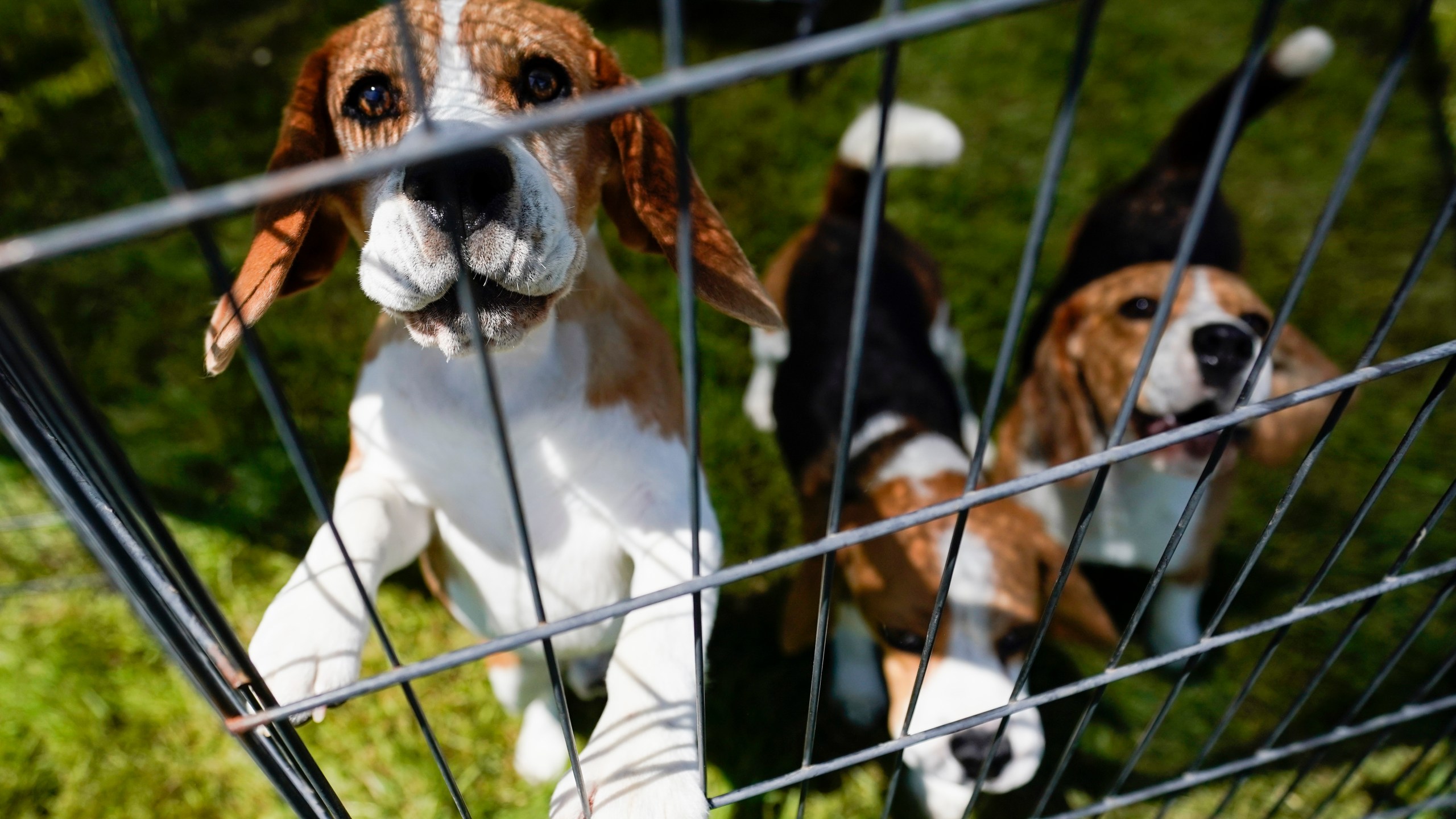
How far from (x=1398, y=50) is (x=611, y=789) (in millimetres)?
1147

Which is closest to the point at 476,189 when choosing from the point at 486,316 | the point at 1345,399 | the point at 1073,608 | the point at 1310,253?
the point at 486,316

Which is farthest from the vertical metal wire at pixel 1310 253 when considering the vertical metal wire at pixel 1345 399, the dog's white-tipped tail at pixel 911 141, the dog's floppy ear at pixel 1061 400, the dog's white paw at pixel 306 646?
the dog's white-tipped tail at pixel 911 141

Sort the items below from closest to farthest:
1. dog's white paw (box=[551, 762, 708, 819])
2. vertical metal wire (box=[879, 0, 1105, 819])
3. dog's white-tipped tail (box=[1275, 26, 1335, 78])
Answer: vertical metal wire (box=[879, 0, 1105, 819]) < dog's white paw (box=[551, 762, 708, 819]) < dog's white-tipped tail (box=[1275, 26, 1335, 78])

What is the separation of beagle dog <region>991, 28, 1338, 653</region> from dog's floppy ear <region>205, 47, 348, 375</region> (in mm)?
1652

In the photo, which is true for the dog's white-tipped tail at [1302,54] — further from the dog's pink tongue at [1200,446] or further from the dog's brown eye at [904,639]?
the dog's brown eye at [904,639]

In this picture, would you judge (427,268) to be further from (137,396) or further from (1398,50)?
(137,396)

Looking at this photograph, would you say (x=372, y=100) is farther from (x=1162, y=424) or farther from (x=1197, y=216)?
(x=1162, y=424)

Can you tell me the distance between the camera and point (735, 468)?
3.00 metres

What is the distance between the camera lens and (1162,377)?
214 centimetres

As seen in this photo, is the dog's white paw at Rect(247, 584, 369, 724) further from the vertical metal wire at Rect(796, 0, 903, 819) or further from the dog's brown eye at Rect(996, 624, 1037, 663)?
the dog's brown eye at Rect(996, 624, 1037, 663)

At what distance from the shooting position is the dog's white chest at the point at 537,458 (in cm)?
159

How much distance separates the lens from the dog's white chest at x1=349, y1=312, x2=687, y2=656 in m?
1.59

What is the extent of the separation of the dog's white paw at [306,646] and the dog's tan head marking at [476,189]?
0.34 metres

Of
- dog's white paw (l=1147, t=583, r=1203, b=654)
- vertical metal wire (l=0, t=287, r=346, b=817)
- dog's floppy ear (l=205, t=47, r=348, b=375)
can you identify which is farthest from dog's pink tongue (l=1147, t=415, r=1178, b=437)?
vertical metal wire (l=0, t=287, r=346, b=817)
